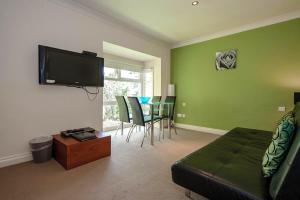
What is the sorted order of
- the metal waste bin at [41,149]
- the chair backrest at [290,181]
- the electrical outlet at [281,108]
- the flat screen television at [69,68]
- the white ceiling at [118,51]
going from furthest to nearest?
the white ceiling at [118,51], the electrical outlet at [281,108], the flat screen television at [69,68], the metal waste bin at [41,149], the chair backrest at [290,181]

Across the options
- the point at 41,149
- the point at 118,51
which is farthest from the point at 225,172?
the point at 118,51

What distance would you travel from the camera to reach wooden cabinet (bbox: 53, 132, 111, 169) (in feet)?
6.82

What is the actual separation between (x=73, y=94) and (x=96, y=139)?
3.17ft

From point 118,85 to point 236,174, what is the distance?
380 cm

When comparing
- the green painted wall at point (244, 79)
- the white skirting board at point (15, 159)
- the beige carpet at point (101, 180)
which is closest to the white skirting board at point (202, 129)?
the green painted wall at point (244, 79)

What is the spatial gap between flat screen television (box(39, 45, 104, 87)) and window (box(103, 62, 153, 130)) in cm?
124

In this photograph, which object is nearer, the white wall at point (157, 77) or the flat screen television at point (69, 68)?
the flat screen television at point (69, 68)

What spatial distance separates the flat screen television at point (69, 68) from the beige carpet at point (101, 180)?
4.12ft

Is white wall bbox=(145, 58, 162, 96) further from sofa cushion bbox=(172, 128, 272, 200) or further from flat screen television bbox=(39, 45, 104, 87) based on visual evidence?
sofa cushion bbox=(172, 128, 272, 200)

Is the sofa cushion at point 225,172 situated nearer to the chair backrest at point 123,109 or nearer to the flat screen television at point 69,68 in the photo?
the chair backrest at point 123,109

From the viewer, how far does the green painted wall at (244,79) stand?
303 cm

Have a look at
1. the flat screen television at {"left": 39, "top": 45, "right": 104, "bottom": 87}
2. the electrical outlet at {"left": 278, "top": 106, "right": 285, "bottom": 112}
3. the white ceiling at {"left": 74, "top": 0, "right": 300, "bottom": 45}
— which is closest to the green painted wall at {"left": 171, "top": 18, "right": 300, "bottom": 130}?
the electrical outlet at {"left": 278, "top": 106, "right": 285, "bottom": 112}

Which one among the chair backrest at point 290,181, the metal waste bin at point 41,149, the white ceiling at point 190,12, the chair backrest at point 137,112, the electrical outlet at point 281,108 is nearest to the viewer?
the chair backrest at point 290,181

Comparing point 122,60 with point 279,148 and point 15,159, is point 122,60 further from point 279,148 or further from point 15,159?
point 279,148
